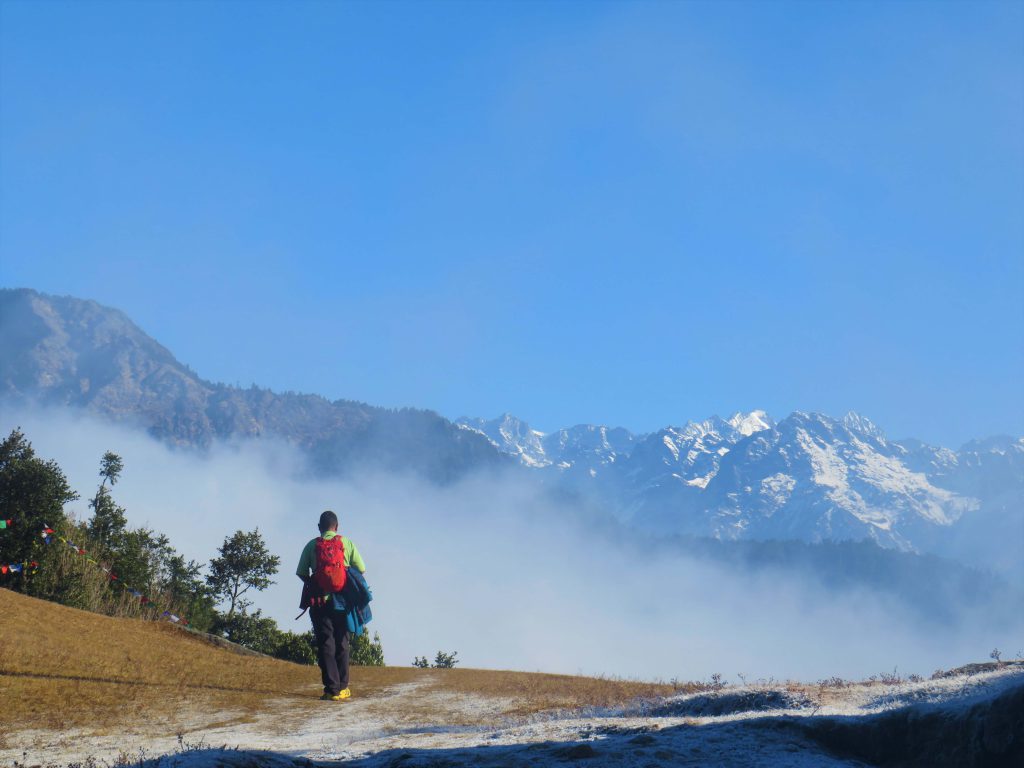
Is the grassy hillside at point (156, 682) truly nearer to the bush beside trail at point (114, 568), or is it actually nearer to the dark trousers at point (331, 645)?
the dark trousers at point (331, 645)

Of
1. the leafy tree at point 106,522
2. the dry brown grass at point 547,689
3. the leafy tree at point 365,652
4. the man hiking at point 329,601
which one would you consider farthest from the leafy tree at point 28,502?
the man hiking at point 329,601

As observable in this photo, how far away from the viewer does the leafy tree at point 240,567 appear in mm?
52438

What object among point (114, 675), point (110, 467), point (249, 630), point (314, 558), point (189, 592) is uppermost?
point (110, 467)

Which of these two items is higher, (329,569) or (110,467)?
(110,467)

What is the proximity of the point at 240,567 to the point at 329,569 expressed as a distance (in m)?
38.0

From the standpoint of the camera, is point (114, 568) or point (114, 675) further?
point (114, 568)

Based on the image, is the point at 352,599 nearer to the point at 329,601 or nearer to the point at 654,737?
the point at 329,601

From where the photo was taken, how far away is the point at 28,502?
117 feet

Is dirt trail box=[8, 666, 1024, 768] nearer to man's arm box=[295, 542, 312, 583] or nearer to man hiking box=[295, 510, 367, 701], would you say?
man hiking box=[295, 510, 367, 701]

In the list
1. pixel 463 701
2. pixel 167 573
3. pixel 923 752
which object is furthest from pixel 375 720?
pixel 167 573

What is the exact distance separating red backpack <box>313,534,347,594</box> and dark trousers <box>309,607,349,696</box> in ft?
1.30

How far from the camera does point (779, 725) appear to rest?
1046 cm

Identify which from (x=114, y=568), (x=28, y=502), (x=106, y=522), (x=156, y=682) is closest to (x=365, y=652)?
(x=114, y=568)

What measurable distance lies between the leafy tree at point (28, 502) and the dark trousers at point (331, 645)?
20742 mm
